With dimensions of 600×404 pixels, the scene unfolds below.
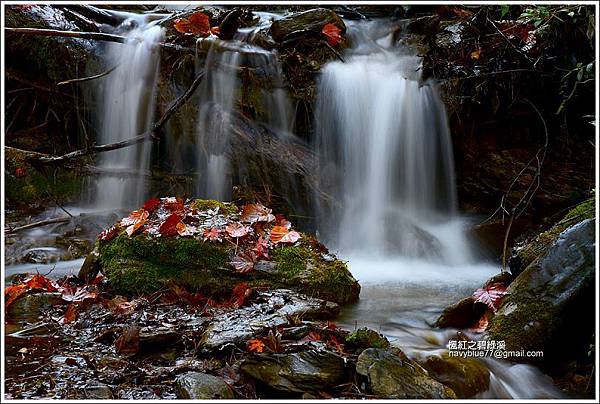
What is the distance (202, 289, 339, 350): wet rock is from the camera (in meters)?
2.46

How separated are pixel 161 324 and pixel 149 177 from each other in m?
3.78

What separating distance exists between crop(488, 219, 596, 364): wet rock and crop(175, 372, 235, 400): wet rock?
1.55 m

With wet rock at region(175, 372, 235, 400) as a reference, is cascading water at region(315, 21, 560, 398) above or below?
above

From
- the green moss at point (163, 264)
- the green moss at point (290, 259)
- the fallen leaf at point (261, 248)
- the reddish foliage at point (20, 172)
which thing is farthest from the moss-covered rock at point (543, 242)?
the reddish foliage at point (20, 172)

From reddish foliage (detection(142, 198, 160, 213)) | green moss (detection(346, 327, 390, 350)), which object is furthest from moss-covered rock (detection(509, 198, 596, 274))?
reddish foliage (detection(142, 198, 160, 213))

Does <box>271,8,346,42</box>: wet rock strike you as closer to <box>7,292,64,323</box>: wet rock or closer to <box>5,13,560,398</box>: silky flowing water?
<box>5,13,560,398</box>: silky flowing water

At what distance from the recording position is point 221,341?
7.90 ft

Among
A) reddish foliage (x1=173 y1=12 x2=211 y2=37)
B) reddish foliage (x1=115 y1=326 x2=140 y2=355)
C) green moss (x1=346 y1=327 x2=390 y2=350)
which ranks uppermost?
reddish foliage (x1=173 y1=12 x2=211 y2=37)

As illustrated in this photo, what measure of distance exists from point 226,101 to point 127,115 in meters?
1.52

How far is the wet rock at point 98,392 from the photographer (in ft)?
6.62

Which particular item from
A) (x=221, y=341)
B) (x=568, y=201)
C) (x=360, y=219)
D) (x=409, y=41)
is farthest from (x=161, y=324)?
(x=409, y=41)

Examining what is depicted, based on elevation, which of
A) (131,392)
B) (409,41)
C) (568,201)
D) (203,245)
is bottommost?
(131,392)

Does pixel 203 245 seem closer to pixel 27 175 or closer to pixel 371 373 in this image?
pixel 371 373

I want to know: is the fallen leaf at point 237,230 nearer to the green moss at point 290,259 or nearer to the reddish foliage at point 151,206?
the green moss at point 290,259
